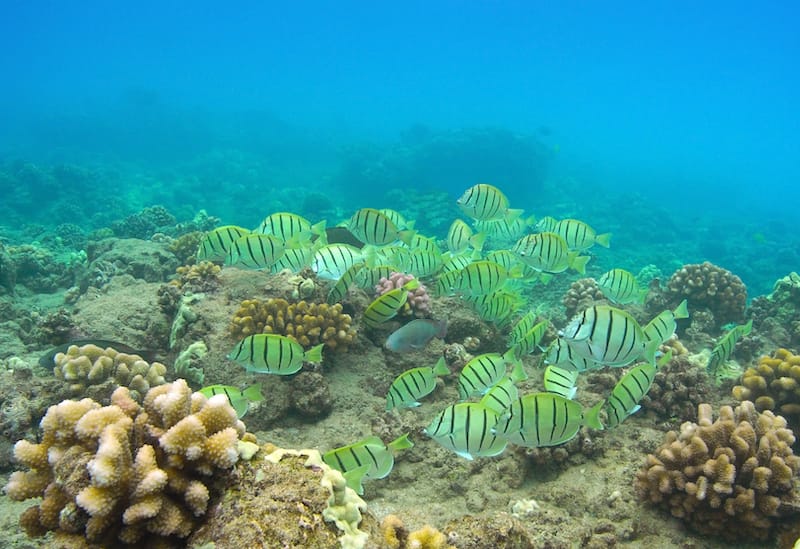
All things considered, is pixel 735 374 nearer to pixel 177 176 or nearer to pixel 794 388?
pixel 794 388

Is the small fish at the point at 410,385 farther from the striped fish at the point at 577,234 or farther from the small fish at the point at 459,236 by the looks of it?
the striped fish at the point at 577,234

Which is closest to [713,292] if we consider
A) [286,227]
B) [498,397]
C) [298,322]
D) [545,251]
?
[545,251]

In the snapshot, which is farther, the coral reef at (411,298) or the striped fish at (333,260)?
the coral reef at (411,298)

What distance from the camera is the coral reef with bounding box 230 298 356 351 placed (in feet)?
18.5

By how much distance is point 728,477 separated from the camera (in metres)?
3.71

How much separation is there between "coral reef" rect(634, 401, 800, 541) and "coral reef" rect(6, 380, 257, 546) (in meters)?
3.60

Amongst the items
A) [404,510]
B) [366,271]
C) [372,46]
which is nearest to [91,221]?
[366,271]

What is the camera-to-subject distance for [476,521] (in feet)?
9.61

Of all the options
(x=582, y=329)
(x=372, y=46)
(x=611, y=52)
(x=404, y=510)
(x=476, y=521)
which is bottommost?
(x=404, y=510)

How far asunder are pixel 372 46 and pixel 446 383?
17733 centimetres

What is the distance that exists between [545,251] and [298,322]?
3.37 meters

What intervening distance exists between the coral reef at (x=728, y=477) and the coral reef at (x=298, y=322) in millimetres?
3646

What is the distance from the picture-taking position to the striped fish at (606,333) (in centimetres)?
321

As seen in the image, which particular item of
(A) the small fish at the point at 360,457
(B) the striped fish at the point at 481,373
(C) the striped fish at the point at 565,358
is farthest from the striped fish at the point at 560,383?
(A) the small fish at the point at 360,457
